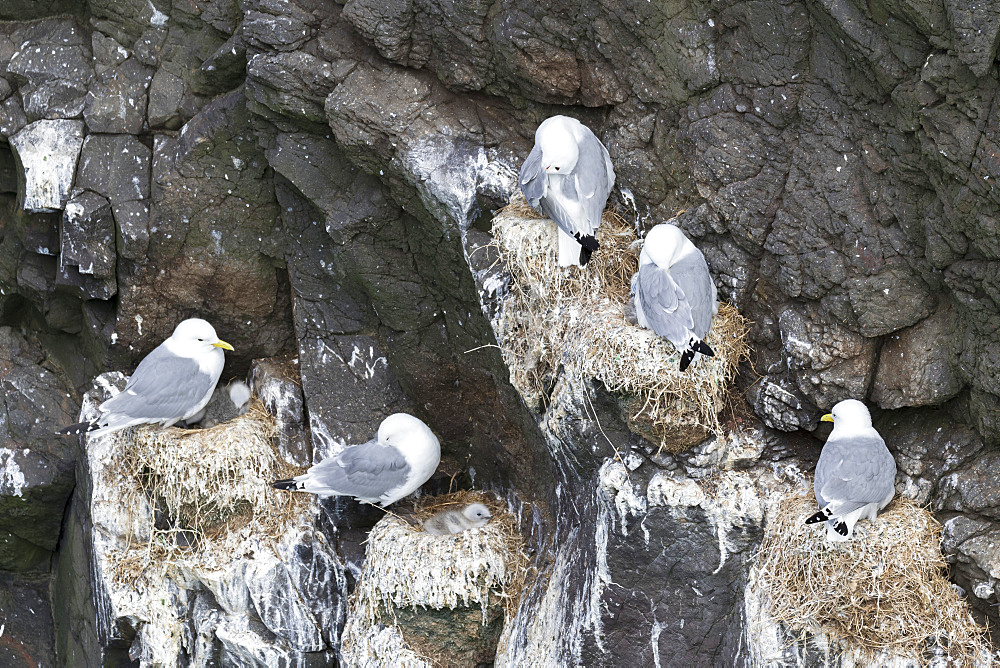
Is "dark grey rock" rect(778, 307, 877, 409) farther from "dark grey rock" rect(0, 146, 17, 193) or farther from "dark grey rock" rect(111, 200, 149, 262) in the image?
"dark grey rock" rect(0, 146, 17, 193)

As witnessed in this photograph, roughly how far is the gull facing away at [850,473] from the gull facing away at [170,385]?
145 inches

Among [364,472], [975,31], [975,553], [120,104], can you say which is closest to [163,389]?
[364,472]

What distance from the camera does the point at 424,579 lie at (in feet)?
19.0

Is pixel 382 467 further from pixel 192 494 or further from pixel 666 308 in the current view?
pixel 666 308

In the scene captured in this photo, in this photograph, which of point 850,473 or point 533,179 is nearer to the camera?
point 850,473

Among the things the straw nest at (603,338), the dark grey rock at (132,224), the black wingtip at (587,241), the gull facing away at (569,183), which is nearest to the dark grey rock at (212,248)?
the dark grey rock at (132,224)

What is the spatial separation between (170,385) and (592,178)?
2.87 meters

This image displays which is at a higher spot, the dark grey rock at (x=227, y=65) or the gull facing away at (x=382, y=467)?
the dark grey rock at (x=227, y=65)

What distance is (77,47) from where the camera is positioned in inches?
274

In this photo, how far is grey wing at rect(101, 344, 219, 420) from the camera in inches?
239

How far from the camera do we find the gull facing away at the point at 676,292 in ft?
15.4

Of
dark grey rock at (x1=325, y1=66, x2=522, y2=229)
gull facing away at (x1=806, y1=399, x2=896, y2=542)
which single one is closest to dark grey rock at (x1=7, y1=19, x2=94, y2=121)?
dark grey rock at (x1=325, y1=66, x2=522, y2=229)

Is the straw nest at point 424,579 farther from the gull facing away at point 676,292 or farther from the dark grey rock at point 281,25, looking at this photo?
the dark grey rock at point 281,25

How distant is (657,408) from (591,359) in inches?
15.4
